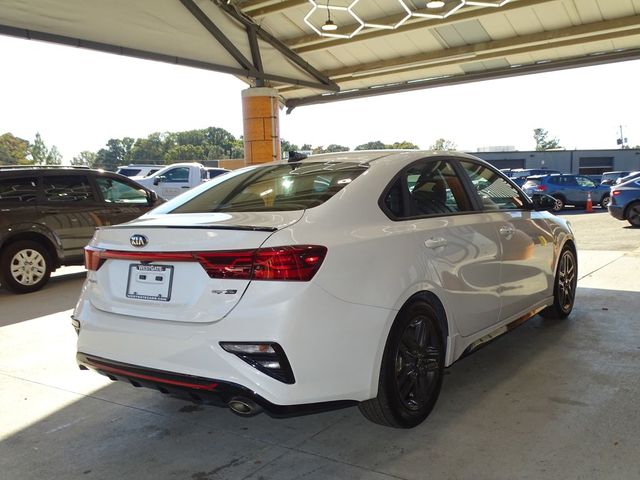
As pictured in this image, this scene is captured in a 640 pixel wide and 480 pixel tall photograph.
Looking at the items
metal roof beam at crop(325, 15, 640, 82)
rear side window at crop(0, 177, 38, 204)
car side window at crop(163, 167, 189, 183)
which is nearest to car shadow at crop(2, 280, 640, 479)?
rear side window at crop(0, 177, 38, 204)

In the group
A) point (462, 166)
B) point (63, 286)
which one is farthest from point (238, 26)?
point (462, 166)

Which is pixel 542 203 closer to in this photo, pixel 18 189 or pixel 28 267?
pixel 28 267

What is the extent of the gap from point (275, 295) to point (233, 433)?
4.01ft

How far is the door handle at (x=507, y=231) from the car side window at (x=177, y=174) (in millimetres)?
16886

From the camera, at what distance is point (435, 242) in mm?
3447

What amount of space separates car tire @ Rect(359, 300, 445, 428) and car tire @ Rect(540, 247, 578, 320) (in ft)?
7.46

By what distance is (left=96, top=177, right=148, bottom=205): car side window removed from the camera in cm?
897

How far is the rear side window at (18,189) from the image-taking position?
7.76m

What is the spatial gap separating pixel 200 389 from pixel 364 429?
115 cm

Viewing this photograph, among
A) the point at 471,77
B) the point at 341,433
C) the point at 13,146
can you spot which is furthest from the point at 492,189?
the point at 13,146

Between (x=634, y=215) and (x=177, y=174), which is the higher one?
(x=177, y=174)

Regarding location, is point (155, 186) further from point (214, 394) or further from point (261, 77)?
point (214, 394)

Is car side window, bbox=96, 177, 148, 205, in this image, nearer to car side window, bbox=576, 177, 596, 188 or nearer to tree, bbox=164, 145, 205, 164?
car side window, bbox=576, 177, 596, 188

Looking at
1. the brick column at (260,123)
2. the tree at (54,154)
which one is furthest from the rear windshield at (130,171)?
the tree at (54,154)
